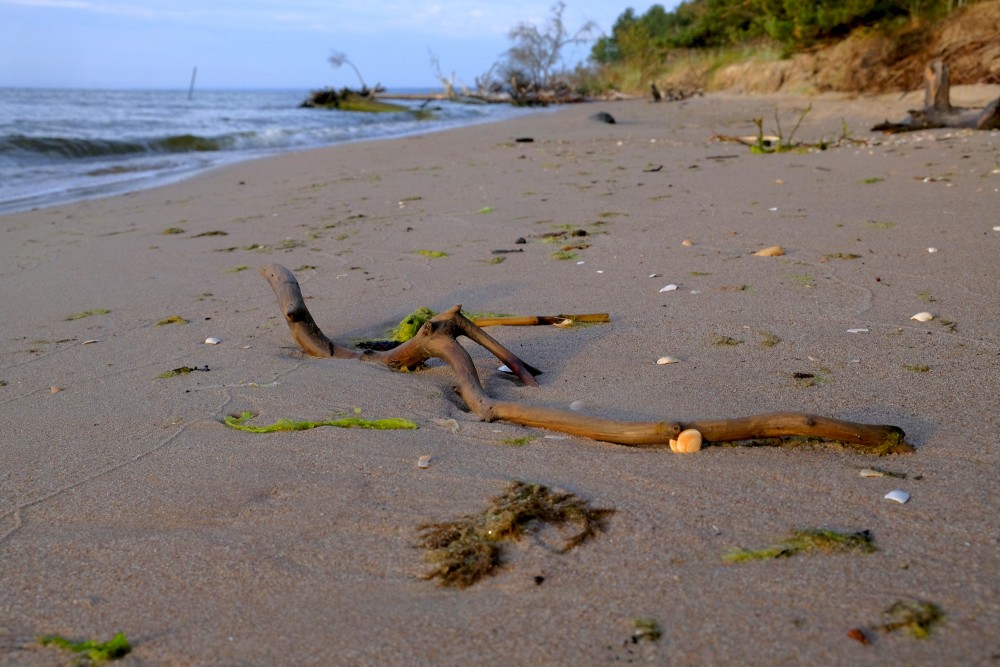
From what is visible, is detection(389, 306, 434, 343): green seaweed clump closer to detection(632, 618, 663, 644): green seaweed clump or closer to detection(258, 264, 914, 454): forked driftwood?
detection(258, 264, 914, 454): forked driftwood

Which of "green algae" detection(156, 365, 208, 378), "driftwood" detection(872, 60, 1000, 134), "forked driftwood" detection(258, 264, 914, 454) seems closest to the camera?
"forked driftwood" detection(258, 264, 914, 454)

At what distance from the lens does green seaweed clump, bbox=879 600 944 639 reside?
1.31 meters

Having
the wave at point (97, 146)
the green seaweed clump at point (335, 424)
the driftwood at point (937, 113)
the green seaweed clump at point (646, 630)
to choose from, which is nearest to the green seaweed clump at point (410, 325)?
the green seaweed clump at point (335, 424)

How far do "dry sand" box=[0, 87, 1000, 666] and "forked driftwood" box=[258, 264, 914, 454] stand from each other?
47 millimetres

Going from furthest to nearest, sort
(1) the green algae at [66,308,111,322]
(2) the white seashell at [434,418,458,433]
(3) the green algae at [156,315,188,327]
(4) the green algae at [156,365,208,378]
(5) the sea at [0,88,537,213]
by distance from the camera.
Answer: (5) the sea at [0,88,537,213]
(1) the green algae at [66,308,111,322]
(3) the green algae at [156,315,188,327]
(4) the green algae at [156,365,208,378]
(2) the white seashell at [434,418,458,433]

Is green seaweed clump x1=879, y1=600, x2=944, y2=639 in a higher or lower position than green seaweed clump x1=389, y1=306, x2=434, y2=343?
higher

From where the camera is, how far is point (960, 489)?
5.92 ft

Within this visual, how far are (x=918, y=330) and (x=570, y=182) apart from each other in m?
4.65

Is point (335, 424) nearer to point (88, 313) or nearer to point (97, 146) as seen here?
point (88, 313)

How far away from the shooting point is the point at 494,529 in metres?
1.73

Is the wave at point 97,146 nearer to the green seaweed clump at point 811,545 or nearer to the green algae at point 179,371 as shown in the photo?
the green algae at point 179,371

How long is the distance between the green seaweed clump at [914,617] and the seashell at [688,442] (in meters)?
0.70

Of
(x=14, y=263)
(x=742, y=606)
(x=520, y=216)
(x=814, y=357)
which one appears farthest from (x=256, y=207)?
(x=742, y=606)

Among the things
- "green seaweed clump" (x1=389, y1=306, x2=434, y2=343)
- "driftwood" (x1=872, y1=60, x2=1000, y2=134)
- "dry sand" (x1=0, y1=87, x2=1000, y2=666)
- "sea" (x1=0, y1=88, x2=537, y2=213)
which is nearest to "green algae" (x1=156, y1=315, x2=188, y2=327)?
"dry sand" (x1=0, y1=87, x2=1000, y2=666)
